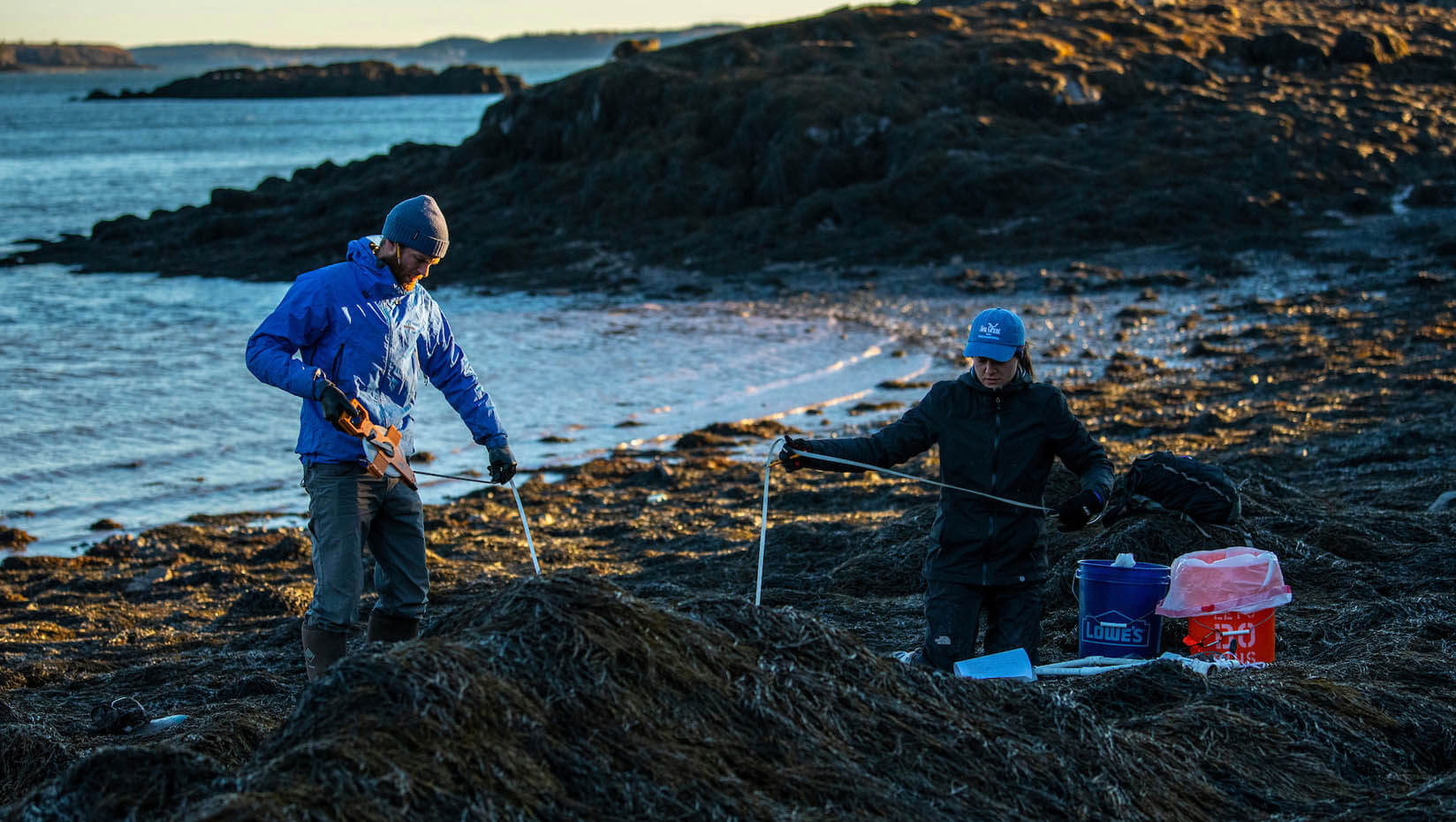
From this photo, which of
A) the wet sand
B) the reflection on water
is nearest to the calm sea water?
the reflection on water

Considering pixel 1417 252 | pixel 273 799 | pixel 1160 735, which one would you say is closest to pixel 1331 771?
pixel 1160 735

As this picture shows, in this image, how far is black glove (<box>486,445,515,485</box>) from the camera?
5.49m

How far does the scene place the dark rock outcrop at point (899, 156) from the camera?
2419cm

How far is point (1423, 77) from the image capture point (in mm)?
33188

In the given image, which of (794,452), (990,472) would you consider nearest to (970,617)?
(990,472)

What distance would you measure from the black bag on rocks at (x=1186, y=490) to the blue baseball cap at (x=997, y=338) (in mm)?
1953

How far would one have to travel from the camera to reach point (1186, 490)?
6.78m

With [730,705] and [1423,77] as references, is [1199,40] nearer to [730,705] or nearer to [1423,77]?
[1423,77]

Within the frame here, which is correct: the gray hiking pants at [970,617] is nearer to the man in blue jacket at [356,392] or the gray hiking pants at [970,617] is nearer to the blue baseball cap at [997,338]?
the blue baseball cap at [997,338]

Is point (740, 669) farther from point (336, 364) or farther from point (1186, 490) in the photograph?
point (1186, 490)

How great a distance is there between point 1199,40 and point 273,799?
1334 inches

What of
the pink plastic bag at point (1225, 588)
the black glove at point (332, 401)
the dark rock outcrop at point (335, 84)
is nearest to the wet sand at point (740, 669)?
the pink plastic bag at point (1225, 588)

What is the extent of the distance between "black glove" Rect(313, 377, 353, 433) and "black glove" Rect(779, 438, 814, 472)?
1.61m

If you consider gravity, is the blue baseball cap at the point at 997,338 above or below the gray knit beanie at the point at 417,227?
below
